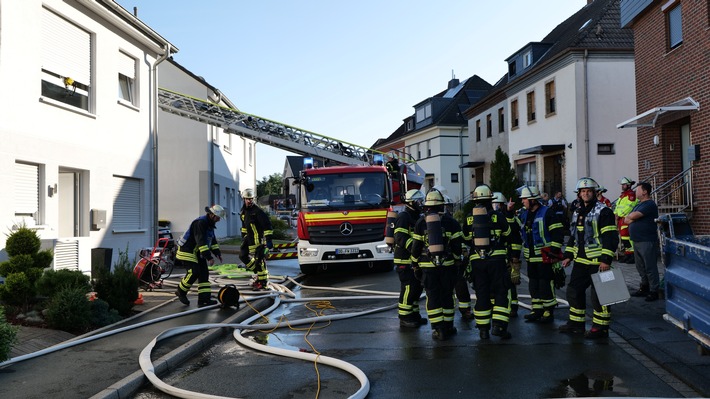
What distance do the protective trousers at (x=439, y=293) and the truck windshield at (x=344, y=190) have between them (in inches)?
290

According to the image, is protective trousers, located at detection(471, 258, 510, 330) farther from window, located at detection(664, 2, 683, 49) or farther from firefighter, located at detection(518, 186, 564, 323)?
window, located at detection(664, 2, 683, 49)

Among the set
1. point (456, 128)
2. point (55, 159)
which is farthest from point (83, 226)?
point (456, 128)

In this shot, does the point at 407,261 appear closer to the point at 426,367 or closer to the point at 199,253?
the point at 426,367

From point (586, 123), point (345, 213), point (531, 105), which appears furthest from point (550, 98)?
point (345, 213)

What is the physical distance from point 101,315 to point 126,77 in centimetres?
874

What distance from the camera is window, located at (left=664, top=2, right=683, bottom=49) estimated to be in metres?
15.2

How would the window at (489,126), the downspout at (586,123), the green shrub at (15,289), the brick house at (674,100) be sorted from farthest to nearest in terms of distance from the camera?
the window at (489,126) < the downspout at (586,123) < the brick house at (674,100) < the green shrub at (15,289)

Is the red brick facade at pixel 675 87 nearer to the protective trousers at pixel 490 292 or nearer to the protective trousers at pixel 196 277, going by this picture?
the protective trousers at pixel 490 292

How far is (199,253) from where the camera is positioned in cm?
992

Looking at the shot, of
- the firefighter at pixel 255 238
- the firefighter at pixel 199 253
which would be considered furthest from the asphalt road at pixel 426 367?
the firefighter at pixel 255 238

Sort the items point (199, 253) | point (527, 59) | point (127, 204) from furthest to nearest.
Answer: point (527, 59) → point (127, 204) → point (199, 253)

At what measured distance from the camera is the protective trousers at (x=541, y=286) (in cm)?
829

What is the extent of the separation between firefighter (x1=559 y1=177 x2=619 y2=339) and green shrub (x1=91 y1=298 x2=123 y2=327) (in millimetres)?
5729

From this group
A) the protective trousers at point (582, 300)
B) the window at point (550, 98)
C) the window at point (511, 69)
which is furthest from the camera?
the window at point (511, 69)
